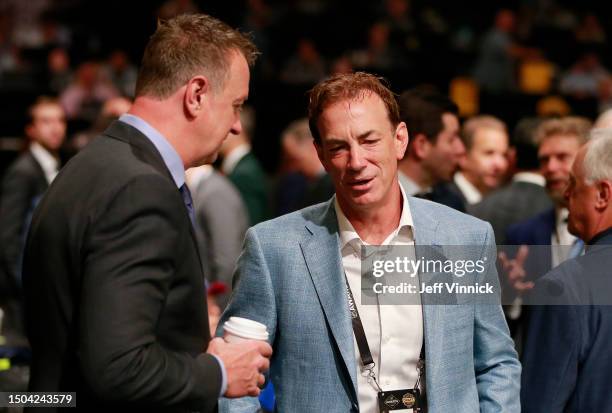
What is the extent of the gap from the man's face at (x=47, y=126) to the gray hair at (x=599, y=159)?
5164 millimetres

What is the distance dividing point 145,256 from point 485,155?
4.56 metres

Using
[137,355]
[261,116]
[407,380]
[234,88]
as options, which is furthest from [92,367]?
[261,116]

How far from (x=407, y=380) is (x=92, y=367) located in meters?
0.97

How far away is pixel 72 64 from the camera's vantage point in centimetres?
1388

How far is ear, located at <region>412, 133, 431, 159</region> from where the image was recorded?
455 cm

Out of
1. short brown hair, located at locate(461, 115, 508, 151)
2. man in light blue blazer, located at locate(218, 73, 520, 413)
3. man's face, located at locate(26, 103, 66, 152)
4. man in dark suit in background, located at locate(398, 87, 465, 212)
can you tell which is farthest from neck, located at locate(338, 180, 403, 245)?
man's face, located at locate(26, 103, 66, 152)

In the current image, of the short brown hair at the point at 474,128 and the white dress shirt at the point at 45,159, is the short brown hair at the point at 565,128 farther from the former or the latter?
the white dress shirt at the point at 45,159

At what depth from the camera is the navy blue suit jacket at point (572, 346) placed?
279cm

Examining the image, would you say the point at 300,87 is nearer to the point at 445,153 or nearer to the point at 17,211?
the point at 17,211

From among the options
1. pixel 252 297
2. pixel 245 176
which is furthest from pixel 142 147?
pixel 245 176

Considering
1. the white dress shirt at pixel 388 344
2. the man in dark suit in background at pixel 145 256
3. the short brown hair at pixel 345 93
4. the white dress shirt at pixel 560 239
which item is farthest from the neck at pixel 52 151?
the man in dark suit in background at pixel 145 256

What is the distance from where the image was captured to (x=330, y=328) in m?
2.72

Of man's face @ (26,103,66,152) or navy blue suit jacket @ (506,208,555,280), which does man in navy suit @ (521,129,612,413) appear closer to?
navy blue suit jacket @ (506,208,555,280)

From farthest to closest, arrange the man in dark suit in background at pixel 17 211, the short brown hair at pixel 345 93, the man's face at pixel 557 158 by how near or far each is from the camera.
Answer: the man in dark suit in background at pixel 17 211 < the man's face at pixel 557 158 < the short brown hair at pixel 345 93
